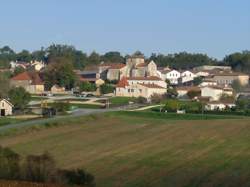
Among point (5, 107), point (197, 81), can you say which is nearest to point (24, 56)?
point (197, 81)

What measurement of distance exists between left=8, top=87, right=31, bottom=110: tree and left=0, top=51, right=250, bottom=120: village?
1.02 m

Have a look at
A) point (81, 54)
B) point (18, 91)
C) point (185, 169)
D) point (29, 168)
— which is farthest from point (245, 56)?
point (29, 168)

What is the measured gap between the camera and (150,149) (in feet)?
109

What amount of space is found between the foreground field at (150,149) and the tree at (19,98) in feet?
53.0

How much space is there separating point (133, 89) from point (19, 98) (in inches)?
1126

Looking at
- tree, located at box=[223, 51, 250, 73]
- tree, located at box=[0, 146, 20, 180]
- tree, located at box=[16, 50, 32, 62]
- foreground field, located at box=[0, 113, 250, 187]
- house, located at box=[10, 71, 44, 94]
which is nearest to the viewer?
tree, located at box=[0, 146, 20, 180]

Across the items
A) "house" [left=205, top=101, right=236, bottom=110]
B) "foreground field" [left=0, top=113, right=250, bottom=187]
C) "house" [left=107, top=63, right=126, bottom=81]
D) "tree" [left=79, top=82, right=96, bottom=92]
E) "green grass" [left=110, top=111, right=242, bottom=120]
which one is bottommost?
"foreground field" [left=0, top=113, right=250, bottom=187]

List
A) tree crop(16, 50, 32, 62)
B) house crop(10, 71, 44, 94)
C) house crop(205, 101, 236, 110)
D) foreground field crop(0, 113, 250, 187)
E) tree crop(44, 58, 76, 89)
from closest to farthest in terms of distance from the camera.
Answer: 1. foreground field crop(0, 113, 250, 187)
2. house crop(205, 101, 236, 110)
3. tree crop(44, 58, 76, 89)
4. house crop(10, 71, 44, 94)
5. tree crop(16, 50, 32, 62)

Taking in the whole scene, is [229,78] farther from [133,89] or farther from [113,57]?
[113,57]

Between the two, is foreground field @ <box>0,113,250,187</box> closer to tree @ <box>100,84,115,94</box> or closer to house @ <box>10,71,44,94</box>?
tree @ <box>100,84,115,94</box>

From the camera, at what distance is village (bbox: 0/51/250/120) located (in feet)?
237

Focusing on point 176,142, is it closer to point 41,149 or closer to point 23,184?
point 41,149

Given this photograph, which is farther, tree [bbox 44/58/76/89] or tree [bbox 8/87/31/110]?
tree [bbox 44/58/76/89]

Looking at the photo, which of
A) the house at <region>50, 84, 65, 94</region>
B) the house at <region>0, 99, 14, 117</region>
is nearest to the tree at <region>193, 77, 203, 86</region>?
the house at <region>50, 84, 65, 94</region>
